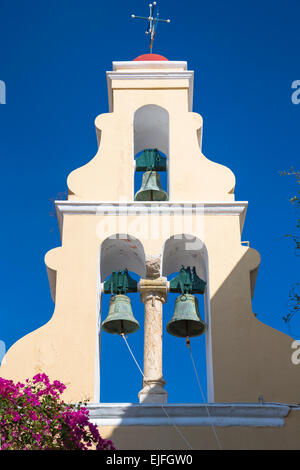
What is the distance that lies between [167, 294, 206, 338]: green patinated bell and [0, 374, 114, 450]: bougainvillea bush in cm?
255

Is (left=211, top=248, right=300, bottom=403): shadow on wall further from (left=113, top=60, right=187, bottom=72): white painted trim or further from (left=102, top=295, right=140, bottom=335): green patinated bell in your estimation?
(left=113, top=60, right=187, bottom=72): white painted trim

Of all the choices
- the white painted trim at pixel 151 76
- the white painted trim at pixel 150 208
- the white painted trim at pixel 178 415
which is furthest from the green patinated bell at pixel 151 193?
the white painted trim at pixel 178 415

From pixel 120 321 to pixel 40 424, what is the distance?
114 inches

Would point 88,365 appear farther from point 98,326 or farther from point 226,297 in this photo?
point 226,297

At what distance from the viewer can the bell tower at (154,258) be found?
984 centimetres

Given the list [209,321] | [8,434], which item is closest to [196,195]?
[209,321]

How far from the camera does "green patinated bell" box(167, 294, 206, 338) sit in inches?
407

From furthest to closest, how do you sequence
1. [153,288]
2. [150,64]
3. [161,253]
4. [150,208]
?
[150,64], [150,208], [161,253], [153,288]

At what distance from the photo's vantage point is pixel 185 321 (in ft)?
34.4

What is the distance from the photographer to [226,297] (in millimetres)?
10430

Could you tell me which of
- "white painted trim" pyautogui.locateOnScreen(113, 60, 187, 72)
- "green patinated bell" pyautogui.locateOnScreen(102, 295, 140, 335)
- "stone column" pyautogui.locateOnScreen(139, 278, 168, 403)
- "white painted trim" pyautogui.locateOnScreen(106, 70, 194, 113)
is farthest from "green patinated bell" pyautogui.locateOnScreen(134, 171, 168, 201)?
"white painted trim" pyautogui.locateOnScreen(113, 60, 187, 72)

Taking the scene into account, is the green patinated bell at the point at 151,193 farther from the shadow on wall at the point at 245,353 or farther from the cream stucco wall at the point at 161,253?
the shadow on wall at the point at 245,353

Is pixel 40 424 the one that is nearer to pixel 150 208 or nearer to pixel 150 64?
pixel 150 208

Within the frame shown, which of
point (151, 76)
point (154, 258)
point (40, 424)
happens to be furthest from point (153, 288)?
point (151, 76)
